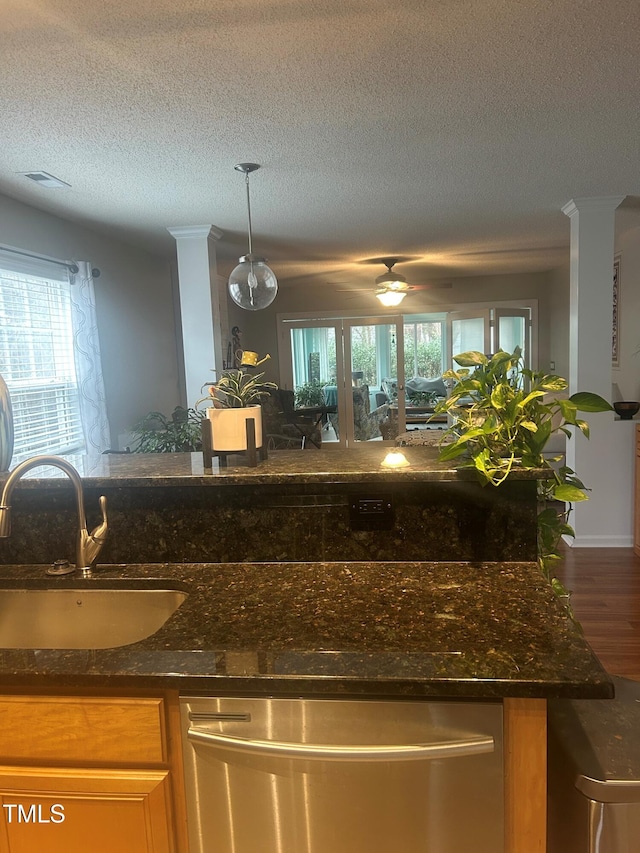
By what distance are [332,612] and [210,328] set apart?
363 centimetres

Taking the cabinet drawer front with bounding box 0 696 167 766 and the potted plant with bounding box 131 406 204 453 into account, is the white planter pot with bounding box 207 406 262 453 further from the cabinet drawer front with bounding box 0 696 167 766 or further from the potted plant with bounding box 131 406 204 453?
the potted plant with bounding box 131 406 204 453

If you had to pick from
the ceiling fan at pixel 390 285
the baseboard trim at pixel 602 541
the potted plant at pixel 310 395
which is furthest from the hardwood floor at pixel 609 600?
the potted plant at pixel 310 395

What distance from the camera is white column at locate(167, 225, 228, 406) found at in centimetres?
458

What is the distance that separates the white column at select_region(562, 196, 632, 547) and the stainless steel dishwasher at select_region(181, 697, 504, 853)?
3.43 metres

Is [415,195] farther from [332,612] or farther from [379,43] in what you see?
[332,612]

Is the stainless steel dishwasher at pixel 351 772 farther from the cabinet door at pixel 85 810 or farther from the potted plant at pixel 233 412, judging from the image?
the potted plant at pixel 233 412

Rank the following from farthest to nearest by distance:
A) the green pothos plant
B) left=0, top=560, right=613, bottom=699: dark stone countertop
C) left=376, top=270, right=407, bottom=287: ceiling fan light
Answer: left=376, top=270, right=407, bottom=287: ceiling fan light → the green pothos plant → left=0, top=560, right=613, bottom=699: dark stone countertop

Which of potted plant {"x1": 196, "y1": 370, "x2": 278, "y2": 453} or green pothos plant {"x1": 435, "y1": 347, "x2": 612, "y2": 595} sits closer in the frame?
green pothos plant {"x1": 435, "y1": 347, "x2": 612, "y2": 595}

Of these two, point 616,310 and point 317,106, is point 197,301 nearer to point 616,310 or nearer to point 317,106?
point 317,106

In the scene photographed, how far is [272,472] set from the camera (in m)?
1.55

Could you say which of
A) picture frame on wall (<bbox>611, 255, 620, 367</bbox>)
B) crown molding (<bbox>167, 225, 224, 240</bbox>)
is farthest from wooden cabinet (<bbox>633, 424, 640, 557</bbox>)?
crown molding (<bbox>167, 225, 224, 240</bbox>)

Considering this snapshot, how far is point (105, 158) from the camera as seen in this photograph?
2.96m

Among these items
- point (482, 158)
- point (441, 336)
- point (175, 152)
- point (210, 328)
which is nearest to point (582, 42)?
point (482, 158)

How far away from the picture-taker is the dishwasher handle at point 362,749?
3.23 ft
